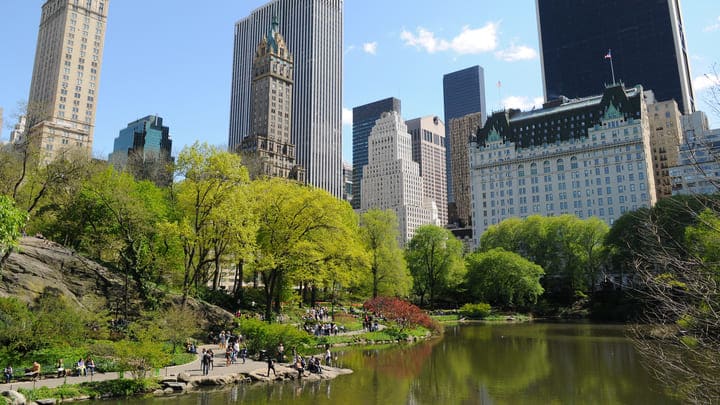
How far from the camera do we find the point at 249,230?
40719 mm

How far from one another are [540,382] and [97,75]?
5947 inches

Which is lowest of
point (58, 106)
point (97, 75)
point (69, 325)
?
point (69, 325)

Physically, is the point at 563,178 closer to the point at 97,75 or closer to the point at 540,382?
the point at 540,382

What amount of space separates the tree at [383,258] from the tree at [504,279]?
18.1 meters

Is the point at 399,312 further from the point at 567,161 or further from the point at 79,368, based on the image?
the point at 567,161

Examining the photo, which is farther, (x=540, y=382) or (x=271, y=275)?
(x=271, y=275)

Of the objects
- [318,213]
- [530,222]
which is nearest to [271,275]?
[318,213]

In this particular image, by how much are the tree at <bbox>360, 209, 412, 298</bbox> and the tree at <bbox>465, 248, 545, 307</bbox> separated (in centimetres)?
1809

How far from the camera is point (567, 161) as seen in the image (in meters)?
134

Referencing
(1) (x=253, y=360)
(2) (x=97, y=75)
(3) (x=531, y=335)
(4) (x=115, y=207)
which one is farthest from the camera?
(2) (x=97, y=75)

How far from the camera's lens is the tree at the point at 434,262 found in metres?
87.8

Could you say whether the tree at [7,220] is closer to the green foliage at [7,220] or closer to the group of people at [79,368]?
the green foliage at [7,220]

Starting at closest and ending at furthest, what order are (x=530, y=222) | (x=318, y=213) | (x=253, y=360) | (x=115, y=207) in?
(x=253, y=360) < (x=115, y=207) < (x=318, y=213) < (x=530, y=222)

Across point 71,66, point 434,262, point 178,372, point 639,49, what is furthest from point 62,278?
point 639,49
